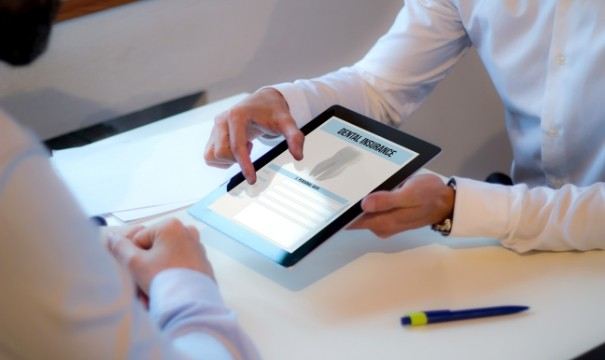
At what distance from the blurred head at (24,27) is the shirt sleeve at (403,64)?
697 millimetres

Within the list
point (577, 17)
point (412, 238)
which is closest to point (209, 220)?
point (412, 238)

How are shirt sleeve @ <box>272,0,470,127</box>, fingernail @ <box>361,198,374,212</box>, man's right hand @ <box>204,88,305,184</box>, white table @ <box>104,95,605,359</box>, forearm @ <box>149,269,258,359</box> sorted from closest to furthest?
forearm @ <box>149,269,258,359</box> < white table @ <box>104,95,605,359</box> < fingernail @ <box>361,198,374,212</box> < man's right hand @ <box>204,88,305,184</box> < shirt sleeve @ <box>272,0,470,127</box>

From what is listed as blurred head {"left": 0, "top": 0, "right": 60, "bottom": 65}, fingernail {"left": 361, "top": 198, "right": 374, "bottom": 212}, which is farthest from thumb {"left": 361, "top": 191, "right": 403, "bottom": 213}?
blurred head {"left": 0, "top": 0, "right": 60, "bottom": 65}

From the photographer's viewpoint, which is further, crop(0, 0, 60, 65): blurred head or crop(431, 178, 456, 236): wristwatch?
crop(431, 178, 456, 236): wristwatch

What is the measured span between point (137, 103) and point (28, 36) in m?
0.92

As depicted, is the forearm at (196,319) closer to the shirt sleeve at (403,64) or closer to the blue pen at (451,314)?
the blue pen at (451,314)

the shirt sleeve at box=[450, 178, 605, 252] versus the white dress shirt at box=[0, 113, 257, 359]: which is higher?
the white dress shirt at box=[0, 113, 257, 359]

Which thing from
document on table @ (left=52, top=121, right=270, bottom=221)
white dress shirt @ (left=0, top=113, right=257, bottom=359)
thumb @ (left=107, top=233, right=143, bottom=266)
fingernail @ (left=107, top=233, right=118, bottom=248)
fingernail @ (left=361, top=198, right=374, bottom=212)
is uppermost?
white dress shirt @ (left=0, top=113, right=257, bottom=359)

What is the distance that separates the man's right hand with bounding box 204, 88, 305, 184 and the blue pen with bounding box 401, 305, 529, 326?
0.27 m

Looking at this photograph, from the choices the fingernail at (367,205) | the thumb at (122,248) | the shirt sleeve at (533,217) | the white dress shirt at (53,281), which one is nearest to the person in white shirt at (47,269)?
the white dress shirt at (53,281)

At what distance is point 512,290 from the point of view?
35.8 inches

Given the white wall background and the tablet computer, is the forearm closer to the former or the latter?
the tablet computer

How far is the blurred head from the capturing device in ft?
1.71

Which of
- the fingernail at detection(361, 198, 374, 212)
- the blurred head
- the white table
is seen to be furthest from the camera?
the fingernail at detection(361, 198, 374, 212)
